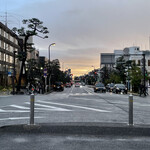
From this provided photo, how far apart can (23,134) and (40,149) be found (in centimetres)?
171

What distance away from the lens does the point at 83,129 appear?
7113 mm

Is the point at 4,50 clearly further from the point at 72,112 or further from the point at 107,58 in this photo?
the point at 107,58

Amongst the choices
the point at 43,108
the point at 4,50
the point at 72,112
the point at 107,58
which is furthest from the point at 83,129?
the point at 107,58

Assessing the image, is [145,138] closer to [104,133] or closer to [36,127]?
[104,133]

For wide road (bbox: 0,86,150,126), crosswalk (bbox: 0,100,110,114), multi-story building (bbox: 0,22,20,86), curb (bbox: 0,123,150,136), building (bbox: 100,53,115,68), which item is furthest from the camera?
building (bbox: 100,53,115,68)

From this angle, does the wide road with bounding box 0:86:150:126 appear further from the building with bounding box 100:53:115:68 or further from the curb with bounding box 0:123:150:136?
the building with bounding box 100:53:115:68

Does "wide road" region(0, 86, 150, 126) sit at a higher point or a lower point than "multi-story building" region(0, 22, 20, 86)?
lower

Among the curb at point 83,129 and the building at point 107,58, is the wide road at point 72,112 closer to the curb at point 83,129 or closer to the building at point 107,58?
the curb at point 83,129

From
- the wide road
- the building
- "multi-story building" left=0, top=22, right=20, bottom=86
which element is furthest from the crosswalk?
the building

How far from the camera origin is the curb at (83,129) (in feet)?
22.9

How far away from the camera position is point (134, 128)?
278 inches

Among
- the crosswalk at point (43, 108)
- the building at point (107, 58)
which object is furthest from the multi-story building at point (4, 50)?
the building at point (107, 58)

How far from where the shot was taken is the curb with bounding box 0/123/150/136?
6992 mm

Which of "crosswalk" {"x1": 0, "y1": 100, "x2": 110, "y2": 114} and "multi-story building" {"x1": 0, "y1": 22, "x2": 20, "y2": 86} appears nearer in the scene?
"crosswalk" {"x1": 0, "y1": 100, "x2": 110, "y2": 114}
